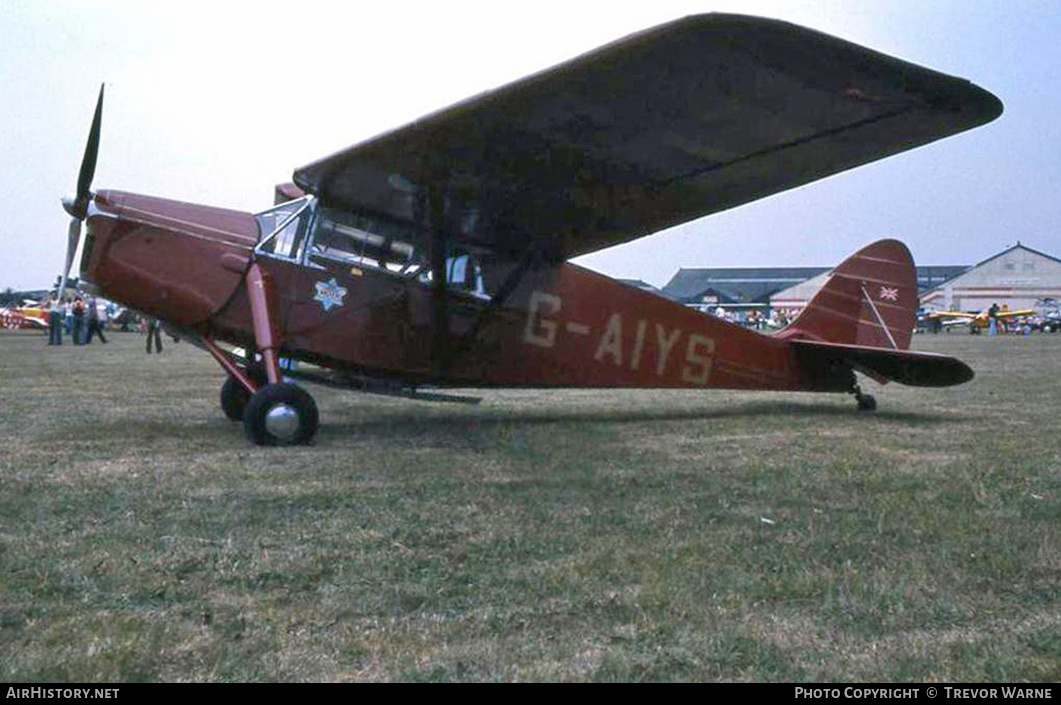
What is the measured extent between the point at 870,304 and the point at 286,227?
6.36 meters

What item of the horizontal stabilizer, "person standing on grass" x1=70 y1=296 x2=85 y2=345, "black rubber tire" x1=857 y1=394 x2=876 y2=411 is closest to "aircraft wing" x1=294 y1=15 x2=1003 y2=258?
the horizontal stabilizer

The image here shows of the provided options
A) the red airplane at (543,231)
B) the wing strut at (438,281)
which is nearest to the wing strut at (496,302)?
the red airplane at (543,231)

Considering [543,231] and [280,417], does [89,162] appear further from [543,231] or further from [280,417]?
[543,231]

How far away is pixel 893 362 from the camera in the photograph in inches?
406

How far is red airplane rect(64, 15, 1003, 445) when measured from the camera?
5.80m

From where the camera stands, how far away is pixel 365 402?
11516mm

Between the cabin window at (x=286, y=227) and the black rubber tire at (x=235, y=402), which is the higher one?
the cabin window at (x=286, y=227)

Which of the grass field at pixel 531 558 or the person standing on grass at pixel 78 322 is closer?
the grass field at pixel 531 558

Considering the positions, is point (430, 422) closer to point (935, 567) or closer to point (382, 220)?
point (382, 220)

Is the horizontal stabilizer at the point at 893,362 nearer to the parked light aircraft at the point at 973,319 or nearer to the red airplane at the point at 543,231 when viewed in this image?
the red airplane at the point at 543,231

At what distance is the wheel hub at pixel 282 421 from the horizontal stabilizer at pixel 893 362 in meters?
5.76

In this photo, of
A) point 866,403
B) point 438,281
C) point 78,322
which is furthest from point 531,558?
point 78,322

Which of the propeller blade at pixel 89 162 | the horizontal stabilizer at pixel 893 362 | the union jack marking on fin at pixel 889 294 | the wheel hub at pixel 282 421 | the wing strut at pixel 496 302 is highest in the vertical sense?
the propeller blade at pixel 89 162

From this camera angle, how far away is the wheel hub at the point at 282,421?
7.17 metres
